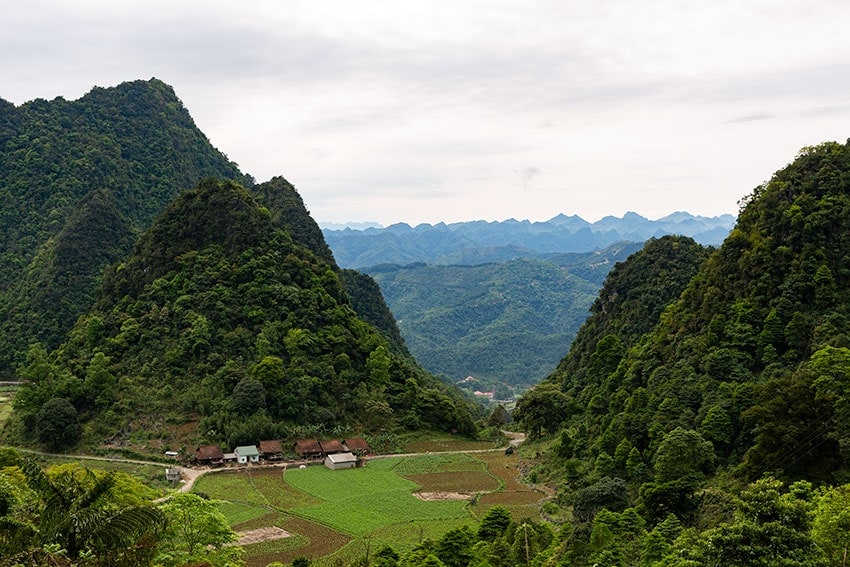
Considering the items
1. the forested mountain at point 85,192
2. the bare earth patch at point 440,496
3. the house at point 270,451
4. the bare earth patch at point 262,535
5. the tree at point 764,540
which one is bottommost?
the bare earth patch at point 440,496

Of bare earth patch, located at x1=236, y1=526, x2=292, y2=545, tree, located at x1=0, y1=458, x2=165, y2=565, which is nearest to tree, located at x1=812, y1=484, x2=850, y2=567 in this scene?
tree, located at x1=0, y1=458, x2=165, y2=565

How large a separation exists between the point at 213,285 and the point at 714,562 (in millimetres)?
64137

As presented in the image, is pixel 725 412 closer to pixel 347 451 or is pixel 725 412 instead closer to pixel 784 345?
pixel 784 345

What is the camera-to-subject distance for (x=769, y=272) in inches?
1816

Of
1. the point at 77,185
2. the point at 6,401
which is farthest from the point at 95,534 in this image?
the point at 77,185

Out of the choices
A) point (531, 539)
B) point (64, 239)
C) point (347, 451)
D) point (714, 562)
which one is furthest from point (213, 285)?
point (714, 562)

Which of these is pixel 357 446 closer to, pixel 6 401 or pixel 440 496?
pixel 440 496

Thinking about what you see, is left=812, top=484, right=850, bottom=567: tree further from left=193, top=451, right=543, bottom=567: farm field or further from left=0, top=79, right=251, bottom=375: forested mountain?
left=0, top=79, right=251, bottom=375: forested mountain

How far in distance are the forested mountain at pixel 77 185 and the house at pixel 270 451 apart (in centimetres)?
3991

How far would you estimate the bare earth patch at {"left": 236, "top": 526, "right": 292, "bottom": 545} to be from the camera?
3980cm

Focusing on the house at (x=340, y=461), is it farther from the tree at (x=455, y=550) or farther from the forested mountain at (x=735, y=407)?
the tree at (x=455, y=550)

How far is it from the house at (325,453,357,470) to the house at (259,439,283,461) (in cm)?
407

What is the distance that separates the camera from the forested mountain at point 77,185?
88.1m

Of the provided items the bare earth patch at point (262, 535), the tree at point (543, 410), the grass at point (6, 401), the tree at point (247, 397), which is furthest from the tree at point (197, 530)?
the grass at point (6, 401)
